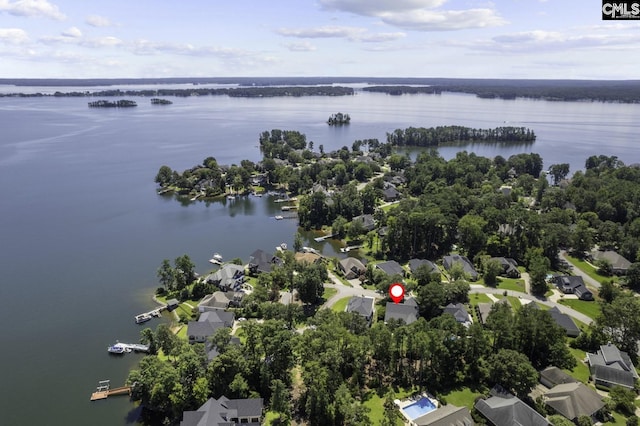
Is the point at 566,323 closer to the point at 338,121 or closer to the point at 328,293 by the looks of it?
the point at 328,293

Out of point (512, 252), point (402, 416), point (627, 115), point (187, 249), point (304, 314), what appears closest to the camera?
point (402, 416)

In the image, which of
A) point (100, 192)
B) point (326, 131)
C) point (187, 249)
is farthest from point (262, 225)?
point (326, 131)

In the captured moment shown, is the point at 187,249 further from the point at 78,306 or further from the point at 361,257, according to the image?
the point at 361,257

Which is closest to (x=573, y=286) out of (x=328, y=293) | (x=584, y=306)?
(x=584, y=306)

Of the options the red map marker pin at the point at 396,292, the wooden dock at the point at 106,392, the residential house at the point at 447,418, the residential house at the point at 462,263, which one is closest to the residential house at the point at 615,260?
the residential house at the point at 462,263

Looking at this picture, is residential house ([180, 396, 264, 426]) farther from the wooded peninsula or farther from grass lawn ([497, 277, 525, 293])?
grass lawn ([497, 277, 525, 293])

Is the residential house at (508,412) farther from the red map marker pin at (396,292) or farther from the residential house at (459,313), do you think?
the red map marker pin at (396,292)
